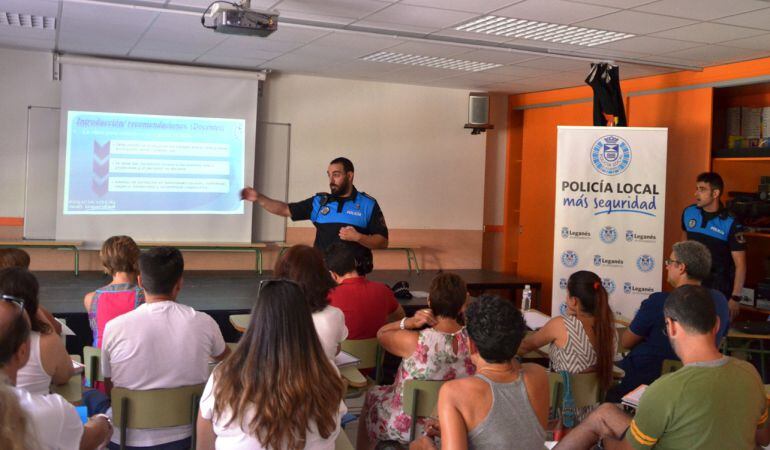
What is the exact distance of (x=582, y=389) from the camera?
354 centimetres

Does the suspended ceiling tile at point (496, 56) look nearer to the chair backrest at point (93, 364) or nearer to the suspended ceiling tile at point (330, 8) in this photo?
the suspended ceiling tile at point (330, 8)

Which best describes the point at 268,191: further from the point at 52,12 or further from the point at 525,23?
the point at 525,23

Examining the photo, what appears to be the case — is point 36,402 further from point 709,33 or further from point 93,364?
point 709,33

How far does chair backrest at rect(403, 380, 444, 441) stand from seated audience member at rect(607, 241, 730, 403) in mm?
1211

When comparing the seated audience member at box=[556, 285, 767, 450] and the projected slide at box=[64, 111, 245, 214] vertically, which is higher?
the projected slide at box=[64, 111, 245, 214]

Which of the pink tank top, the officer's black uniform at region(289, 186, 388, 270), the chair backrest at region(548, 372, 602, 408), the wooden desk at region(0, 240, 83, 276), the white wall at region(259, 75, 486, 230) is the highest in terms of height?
the white wall at region(259, 75, 486, 230)

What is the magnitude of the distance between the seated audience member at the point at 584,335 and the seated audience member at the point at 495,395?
124 cm

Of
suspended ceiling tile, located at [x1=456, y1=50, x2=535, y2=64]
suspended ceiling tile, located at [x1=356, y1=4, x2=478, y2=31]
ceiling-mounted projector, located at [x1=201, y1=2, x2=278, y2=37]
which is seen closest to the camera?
ceiling-mounted projector, located at [x1=201, y1=2, x2=278, y2=37]

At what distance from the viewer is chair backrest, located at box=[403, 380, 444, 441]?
3.17 meters

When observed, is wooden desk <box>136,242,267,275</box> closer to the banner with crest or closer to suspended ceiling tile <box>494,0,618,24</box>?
the banner with crest

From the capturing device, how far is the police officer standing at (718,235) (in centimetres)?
598

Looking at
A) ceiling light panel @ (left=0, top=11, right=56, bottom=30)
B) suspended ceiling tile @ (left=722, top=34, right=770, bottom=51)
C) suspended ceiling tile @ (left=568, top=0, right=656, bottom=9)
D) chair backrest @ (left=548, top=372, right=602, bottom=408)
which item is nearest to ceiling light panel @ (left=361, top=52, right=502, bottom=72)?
suspended ceiling tile @ (left=722, top=34, right=770, bottom=51)

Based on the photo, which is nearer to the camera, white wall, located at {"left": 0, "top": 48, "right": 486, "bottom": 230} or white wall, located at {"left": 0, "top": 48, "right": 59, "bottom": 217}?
white wall, located at {"left": 0, "top": 48, "right": 59, "bottom": 217}

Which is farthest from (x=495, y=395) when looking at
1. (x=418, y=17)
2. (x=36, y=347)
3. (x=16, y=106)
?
(x=16, y=106)
